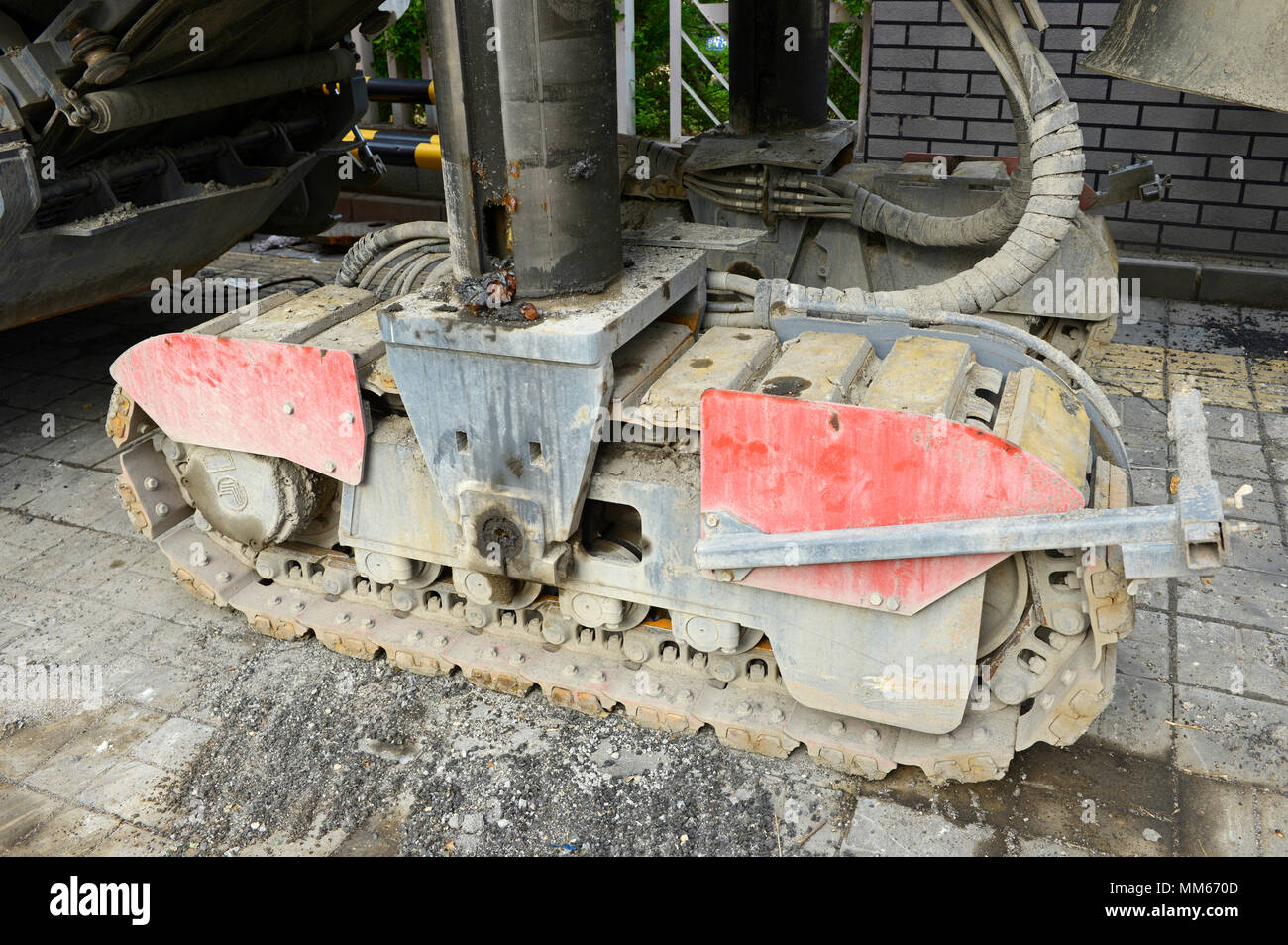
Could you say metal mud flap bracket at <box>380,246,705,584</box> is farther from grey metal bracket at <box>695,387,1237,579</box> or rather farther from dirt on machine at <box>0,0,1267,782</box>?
grey metal bracket at <box>695,387,1237,579</box>

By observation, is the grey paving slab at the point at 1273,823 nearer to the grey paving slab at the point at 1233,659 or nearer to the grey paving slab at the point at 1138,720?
the grey paving slab at the point at 1138,720

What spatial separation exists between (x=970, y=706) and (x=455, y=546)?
76.0 inches

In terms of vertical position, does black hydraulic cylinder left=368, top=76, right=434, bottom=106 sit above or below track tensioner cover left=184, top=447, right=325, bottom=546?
above

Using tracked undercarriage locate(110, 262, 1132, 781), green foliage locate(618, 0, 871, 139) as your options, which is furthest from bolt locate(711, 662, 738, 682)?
green foliage locate(618, 0, 871, 139)

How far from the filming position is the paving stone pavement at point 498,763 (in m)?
3.67

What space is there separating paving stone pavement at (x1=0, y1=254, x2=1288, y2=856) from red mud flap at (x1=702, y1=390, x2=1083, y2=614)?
32.0 inches

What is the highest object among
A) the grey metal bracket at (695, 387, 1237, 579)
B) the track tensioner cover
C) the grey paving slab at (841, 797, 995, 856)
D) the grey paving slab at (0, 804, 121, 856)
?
the grey metal bracket at (695, 387, 1237, 579)

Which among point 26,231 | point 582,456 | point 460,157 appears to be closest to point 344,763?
point 582,456

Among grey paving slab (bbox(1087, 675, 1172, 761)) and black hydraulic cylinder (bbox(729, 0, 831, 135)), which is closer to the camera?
grey paving slab (bbox(1087, 675, 1172, 761))

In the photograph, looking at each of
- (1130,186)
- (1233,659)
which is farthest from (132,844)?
(1130,186)

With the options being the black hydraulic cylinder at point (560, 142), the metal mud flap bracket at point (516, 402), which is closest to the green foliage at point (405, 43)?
the black hydraulic cylinder at point (560, 142)

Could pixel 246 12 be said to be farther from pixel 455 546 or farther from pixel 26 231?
pixel 455 546

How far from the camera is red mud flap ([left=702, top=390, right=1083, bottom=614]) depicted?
326 centimetres

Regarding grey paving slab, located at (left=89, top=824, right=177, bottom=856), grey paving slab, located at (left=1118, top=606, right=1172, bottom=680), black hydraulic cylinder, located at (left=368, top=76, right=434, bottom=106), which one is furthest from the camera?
black hydraulic cylinder, located at (left=368, top=76, right=434, bottom=106)
